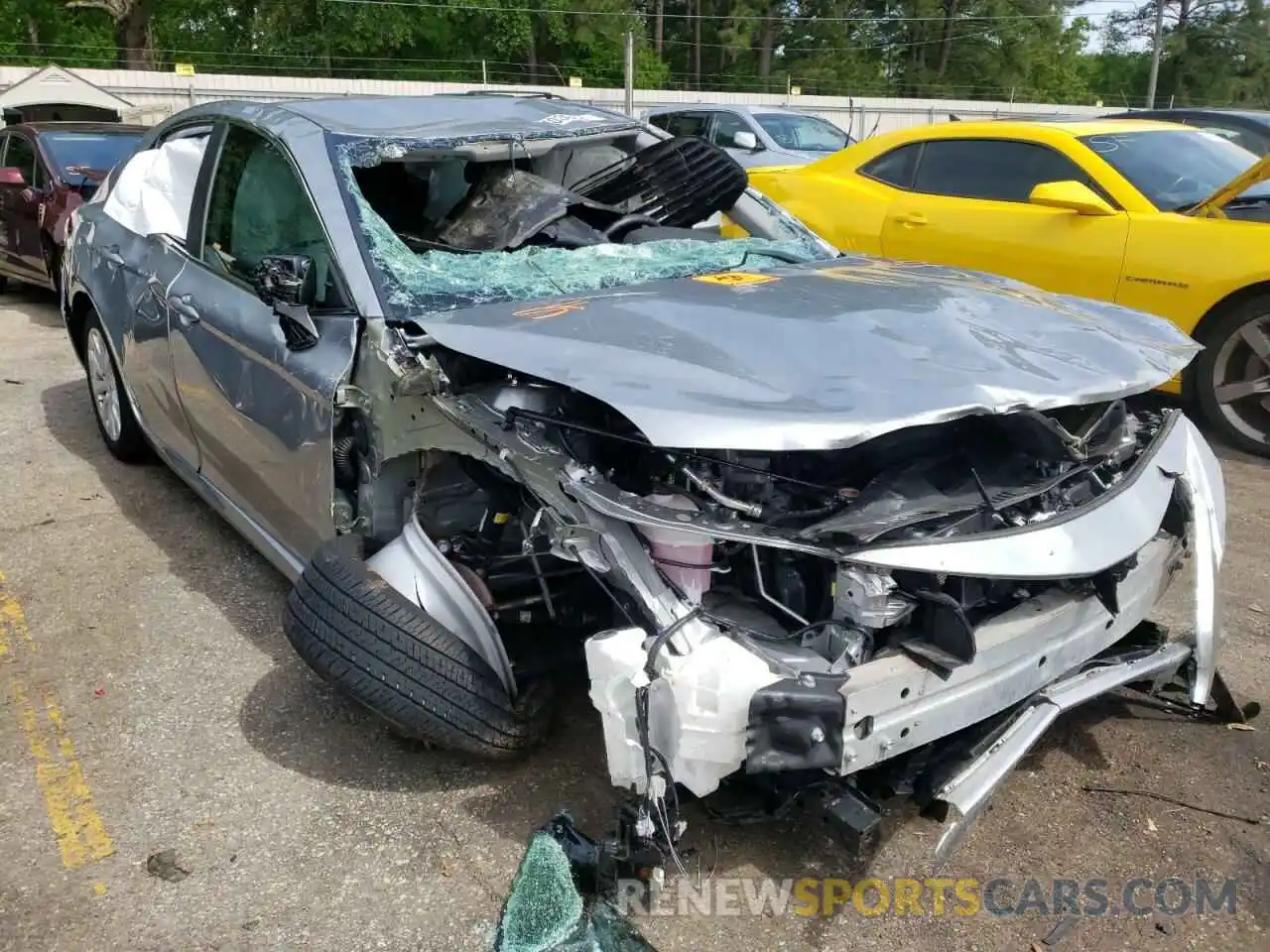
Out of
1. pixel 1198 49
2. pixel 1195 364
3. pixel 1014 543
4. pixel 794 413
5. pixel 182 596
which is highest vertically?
pixel 1198 49

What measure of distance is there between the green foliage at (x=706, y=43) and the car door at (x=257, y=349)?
31.9 meters

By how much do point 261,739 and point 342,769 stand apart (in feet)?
1.01

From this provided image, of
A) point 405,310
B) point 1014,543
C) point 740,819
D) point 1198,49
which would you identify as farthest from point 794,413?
point 1198,49

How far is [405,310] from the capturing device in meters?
2.88

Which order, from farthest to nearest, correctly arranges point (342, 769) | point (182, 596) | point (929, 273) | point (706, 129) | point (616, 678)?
point (706, 129)
point (182, 596)
point (929, 273)
point (342, 769)
point (616, 678)

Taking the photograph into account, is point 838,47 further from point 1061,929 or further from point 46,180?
point 1061,929

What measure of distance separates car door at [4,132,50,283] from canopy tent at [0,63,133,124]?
6.73m

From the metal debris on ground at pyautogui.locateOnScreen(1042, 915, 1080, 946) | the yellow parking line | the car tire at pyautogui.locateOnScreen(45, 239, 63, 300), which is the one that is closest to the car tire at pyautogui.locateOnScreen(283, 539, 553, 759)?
the yellow parking line

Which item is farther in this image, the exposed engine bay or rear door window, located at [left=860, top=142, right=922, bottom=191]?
rear door window, located at [left=860, top=142, right=922, bottom=191]

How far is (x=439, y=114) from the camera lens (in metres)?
3.71

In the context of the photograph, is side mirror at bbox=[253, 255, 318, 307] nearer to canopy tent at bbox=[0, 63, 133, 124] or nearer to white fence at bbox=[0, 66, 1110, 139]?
white fence at bbox=[0, 66, 1110, 139]

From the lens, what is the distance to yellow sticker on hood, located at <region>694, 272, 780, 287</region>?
3.13 meters

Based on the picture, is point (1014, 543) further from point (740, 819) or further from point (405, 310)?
point (405, 310)

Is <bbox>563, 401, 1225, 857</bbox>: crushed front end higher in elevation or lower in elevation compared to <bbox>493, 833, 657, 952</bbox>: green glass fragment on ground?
higher
